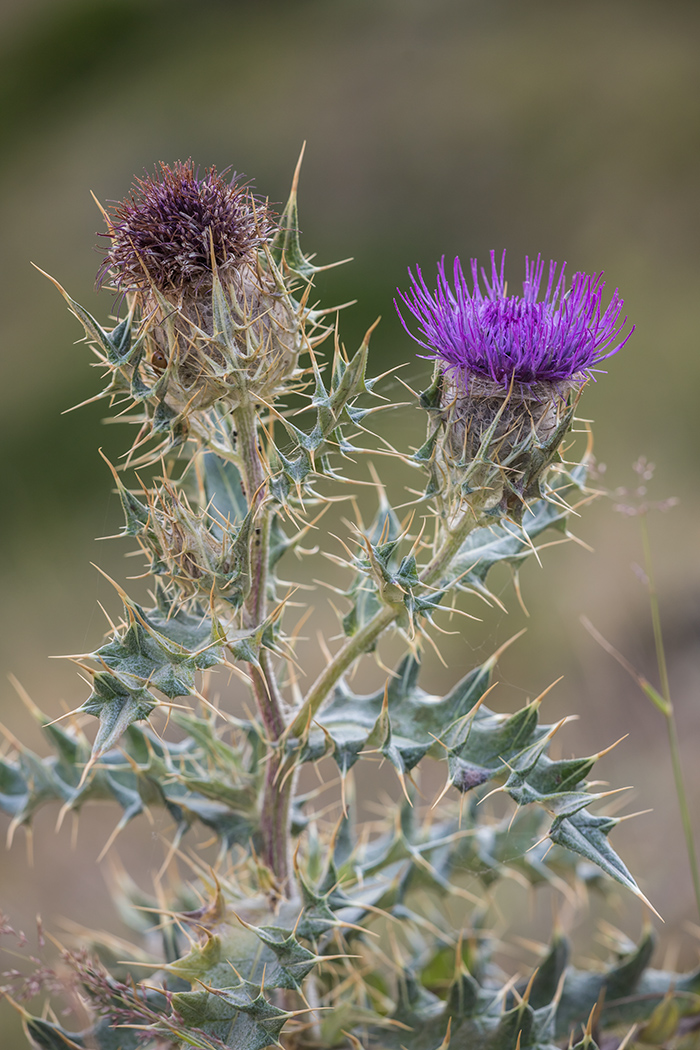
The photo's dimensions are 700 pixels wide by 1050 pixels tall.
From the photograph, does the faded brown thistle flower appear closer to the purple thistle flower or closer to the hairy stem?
the hairy stem

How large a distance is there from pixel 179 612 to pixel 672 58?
878 centimetres

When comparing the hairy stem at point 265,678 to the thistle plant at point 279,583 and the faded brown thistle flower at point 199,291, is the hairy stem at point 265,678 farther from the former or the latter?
the faded brown thistle flower at point 199,291

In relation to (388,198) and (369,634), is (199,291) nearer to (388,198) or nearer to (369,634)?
(369,634)

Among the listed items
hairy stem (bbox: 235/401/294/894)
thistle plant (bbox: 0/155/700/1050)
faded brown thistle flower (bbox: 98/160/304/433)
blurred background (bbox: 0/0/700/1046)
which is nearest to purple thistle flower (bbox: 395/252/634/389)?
thistle plant (bbox: 0/155/700/1050)

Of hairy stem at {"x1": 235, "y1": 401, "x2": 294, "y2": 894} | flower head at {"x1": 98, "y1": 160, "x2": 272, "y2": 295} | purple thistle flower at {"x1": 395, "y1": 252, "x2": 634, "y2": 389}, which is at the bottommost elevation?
hairy stem at {"x1": 235, "y1": 401, "x2": 294, "y2": 894}

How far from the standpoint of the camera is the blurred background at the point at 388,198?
5508mm

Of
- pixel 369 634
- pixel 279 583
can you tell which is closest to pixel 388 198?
pixel 279 583

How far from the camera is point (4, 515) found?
266 inches

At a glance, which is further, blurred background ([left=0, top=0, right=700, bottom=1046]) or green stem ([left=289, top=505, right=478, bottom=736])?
blurred background ([left=0, top=0, right=700, bottom=1046])

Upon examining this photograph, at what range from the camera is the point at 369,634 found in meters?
1.76

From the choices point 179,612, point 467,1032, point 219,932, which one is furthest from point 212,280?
point 467,1032

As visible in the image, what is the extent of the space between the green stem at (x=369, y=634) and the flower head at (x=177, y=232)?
2.47 ft

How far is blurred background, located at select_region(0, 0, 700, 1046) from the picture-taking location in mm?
5508

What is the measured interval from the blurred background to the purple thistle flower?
3.53 meters
